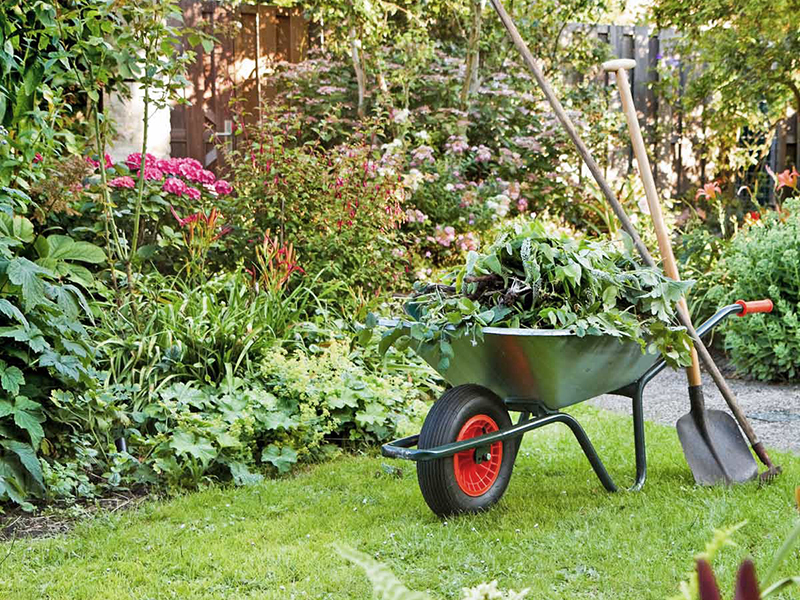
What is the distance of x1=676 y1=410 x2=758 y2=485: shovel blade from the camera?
8.75ft

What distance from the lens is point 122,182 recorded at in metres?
3.88

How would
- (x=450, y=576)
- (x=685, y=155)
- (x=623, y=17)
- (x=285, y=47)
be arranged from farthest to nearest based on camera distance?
(x=623, y=17), (x=685, y=155), (x=285, y=47), (x=450, y=576)

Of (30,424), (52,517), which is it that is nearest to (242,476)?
(52,517)

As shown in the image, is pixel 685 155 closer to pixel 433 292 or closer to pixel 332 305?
pixel 332 305

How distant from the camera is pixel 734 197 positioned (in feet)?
24.8

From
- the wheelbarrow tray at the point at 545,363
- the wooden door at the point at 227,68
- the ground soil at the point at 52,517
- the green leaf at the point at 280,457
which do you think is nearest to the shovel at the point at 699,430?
the wheelbarrow tray at the point at 545,363

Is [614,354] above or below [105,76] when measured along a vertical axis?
below

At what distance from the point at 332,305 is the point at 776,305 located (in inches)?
96.4

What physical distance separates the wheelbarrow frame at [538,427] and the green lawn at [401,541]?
109 millimetres

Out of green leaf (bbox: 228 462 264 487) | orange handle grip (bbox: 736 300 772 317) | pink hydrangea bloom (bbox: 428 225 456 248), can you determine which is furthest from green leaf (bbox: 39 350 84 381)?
pink hydrangea bloom (bbox: 428 225 456 248)

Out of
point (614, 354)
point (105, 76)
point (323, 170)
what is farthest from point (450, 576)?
point (323, 170)

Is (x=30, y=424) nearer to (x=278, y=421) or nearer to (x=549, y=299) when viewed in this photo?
(x=278, y=421)

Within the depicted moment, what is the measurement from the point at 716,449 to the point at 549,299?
2.54ft

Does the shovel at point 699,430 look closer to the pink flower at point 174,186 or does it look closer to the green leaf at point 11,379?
the green leaf at point 11,379
